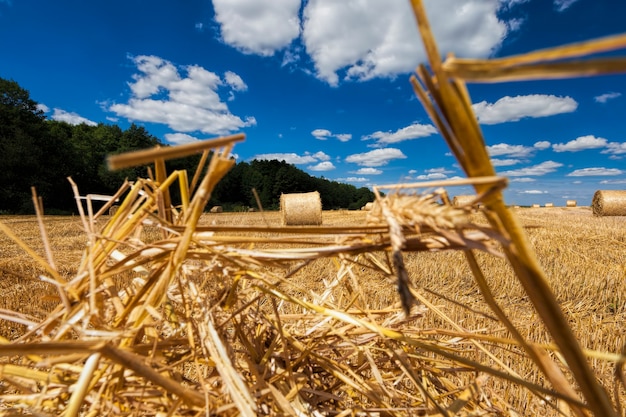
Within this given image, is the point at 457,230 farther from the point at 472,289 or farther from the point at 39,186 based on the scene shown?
the point at 39,186

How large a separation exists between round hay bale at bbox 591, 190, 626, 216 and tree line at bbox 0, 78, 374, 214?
1953 cm

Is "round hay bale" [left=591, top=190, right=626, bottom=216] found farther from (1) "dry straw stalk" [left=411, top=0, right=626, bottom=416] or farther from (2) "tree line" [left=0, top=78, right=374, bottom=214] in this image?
(2) "tree line" [left=0, top=78, right=374, bottom=214]

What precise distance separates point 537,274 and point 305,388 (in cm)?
71

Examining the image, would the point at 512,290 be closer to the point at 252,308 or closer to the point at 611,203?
the point at 252,308

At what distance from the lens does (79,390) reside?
613 millimetres

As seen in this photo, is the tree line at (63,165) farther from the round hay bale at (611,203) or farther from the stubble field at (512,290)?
the stubble field at (512,290)

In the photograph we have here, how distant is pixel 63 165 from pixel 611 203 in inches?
1426

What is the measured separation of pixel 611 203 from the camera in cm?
1414

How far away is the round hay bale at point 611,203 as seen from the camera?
549 inches

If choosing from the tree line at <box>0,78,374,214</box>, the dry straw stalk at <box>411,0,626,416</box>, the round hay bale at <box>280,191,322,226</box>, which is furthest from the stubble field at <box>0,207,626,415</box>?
the tree line at <box>0,78,374,214</box>

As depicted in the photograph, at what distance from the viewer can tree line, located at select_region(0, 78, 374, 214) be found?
2677 cm

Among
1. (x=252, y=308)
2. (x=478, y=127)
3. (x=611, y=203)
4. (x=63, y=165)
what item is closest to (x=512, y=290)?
(x=252, y=308)

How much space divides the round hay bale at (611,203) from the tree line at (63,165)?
19.5m

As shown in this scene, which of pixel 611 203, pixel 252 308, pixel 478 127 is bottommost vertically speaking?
pixel 252 308
